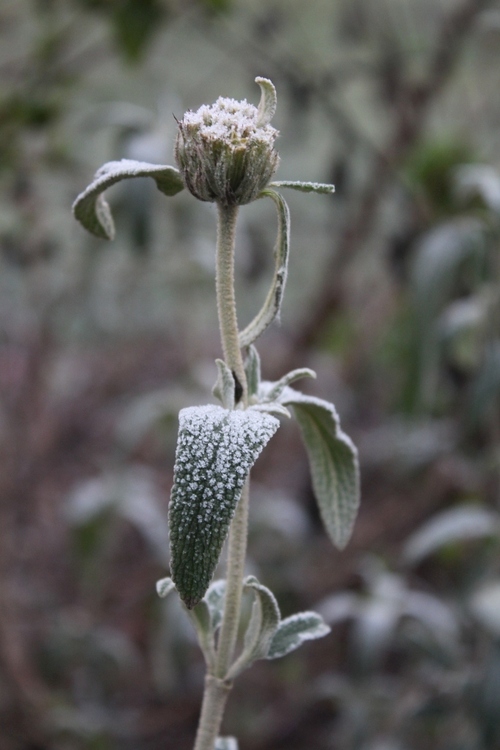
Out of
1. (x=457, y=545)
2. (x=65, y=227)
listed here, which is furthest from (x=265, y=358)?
(x=457, y=545)

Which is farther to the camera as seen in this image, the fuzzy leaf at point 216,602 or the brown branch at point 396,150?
the brown branch at point 396,150

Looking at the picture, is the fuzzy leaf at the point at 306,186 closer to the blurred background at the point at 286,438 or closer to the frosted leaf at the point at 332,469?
the frosted leaf at the point at 332,469

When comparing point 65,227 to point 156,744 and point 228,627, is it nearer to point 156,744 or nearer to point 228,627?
point 156,744

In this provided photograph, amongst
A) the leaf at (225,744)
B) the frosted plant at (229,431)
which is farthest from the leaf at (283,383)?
the leaf at (225,744)

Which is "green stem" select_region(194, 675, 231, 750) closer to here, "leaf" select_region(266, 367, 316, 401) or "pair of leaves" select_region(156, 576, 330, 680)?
"pair of leaves" select_region(156, 576, 330, 680)

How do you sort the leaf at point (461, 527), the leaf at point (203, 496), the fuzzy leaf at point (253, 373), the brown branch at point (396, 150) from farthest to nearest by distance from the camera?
the brown branch at point (396, 150)
the leaf at point (461, 527)
the fuzzy leaf at point (253, 373)
the leaf at point (203, 496)

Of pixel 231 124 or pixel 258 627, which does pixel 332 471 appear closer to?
pixel 258 627

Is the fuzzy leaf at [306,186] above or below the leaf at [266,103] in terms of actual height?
below
